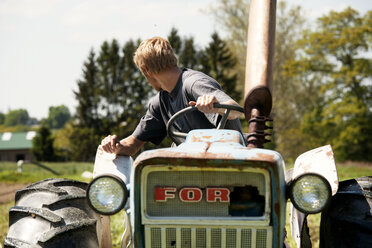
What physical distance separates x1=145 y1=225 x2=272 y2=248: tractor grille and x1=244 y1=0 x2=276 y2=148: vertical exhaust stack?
999 mm

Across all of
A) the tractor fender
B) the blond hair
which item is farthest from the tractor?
the blond hair

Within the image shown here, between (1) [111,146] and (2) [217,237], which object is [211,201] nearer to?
(2) [217,237]

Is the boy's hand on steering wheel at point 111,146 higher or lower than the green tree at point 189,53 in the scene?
lower

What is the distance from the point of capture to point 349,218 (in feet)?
9.41

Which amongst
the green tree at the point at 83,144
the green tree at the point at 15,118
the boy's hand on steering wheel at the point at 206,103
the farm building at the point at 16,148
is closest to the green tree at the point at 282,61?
the green tree at the point at 83,144

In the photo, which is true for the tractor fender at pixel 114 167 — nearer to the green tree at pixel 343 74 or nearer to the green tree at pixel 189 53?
the green tree at pixel 343 74

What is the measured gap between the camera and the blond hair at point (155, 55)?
391 centimetres

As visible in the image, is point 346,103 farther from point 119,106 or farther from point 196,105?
point 196,105

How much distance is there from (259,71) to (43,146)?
196 ft

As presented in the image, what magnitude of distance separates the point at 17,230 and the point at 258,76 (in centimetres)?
195

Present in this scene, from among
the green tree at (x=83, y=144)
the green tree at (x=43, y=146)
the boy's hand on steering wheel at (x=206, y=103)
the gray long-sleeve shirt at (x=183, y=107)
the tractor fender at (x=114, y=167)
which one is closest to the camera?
the boy's hand on steering wheel at (x=206, y=103)

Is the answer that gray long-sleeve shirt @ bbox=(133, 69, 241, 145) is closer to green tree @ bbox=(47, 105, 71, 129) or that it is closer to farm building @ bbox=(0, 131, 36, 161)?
farm building @ bbox=(0, 131, 36, 161)

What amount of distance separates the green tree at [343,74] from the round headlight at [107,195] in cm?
3664

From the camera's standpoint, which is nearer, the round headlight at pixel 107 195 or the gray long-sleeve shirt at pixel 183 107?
the round headlight at pixel 107 195
